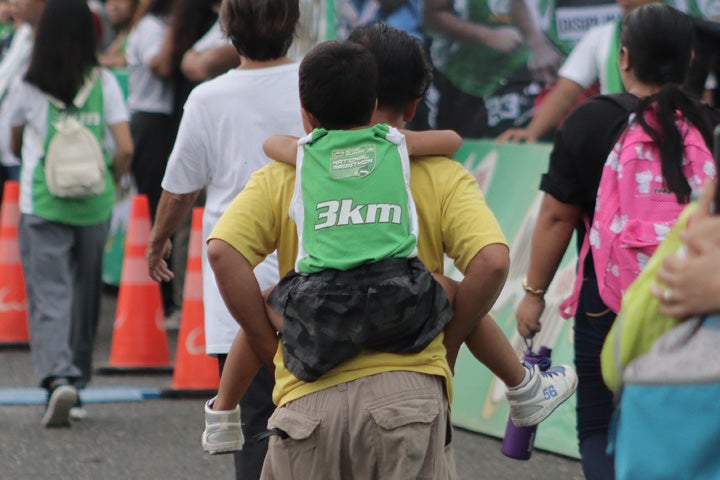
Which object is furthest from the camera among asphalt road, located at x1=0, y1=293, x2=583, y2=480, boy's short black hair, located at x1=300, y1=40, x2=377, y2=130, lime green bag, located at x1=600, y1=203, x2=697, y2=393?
asphalt road, located at x1=0, y1=293, x2=583, y2=480

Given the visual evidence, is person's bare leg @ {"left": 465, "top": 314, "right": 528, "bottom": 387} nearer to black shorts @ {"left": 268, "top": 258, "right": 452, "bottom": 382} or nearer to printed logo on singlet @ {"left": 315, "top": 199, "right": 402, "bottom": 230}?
black shorts @ {"left": 268, "top": 258, "right": 452, "bottom": 382}

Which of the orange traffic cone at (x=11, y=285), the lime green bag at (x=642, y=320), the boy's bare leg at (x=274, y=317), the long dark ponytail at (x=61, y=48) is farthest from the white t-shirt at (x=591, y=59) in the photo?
the lime green bag at (x=642, y=320)

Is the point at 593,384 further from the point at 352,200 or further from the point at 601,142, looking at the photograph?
the point at 352,200

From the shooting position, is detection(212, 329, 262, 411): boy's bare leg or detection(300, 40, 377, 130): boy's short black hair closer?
detection(300, 40, 377, 130): boy's short black hair

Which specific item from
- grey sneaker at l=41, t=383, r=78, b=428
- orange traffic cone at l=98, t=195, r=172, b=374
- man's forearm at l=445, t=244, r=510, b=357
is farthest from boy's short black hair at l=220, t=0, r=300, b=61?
orange traffic cone at l=98, t=195, r=172, b=374

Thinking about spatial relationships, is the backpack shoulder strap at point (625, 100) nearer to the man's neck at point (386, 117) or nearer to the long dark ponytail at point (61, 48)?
the man's neck at point (386, 117)

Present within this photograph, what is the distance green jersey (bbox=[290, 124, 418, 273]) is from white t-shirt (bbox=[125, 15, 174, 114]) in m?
5.99

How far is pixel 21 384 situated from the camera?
7.61 meters

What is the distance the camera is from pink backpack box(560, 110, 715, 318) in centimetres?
369

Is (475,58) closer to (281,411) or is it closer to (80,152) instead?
(80,152)

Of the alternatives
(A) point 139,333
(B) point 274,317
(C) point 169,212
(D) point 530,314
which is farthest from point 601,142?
(A) point 139,333

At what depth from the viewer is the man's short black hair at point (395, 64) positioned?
3.30m

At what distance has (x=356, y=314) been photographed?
3047mm

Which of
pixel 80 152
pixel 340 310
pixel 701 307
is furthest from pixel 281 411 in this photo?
pixel 80 152
